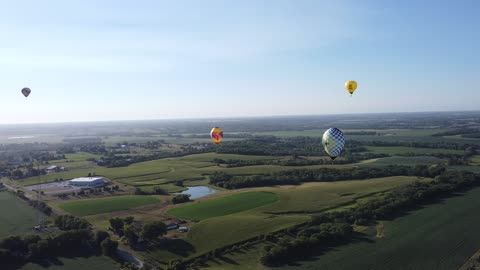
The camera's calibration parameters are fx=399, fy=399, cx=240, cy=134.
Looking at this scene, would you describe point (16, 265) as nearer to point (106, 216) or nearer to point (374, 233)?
point (106, 216)

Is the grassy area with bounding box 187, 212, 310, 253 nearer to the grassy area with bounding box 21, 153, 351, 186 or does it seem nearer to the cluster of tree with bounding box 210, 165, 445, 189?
the cluster of tree with bounding box 210, 165, 445, 189

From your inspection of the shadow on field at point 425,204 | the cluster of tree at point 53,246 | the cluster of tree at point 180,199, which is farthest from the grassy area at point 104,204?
the shadow on field at point 425,204

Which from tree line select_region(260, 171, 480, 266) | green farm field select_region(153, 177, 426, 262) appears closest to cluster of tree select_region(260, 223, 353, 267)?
tree line select_region(260, 171, 480, 266)

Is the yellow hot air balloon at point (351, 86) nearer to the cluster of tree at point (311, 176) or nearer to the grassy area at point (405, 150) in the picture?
the cluster of tree at point (311, 176)

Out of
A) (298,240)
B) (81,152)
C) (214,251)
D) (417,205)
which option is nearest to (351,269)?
(298,240)

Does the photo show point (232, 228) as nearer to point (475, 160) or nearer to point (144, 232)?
point (144, 232)

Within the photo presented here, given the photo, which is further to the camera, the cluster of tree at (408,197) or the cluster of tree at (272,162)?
the cluster of tree at (272,162)
